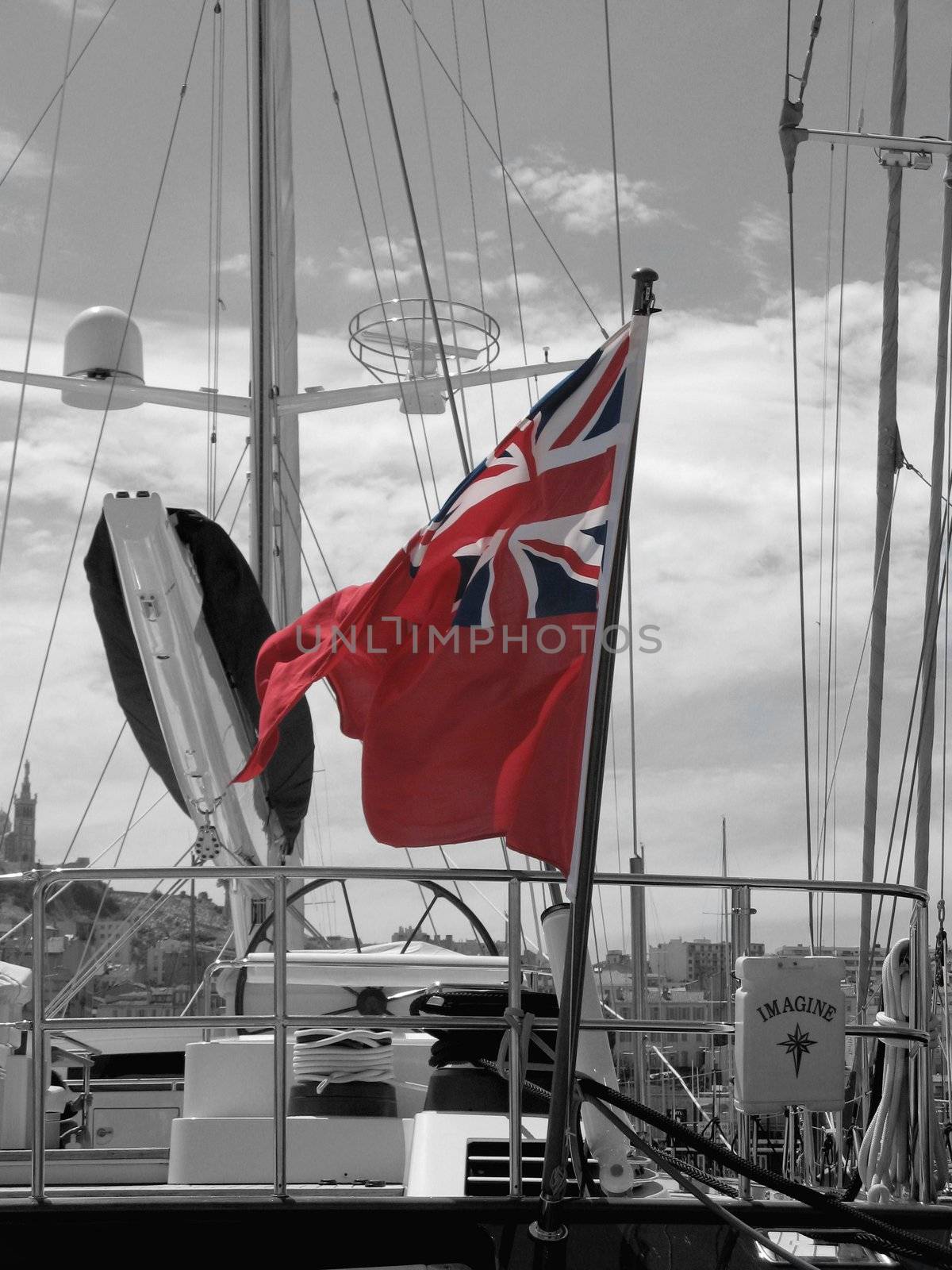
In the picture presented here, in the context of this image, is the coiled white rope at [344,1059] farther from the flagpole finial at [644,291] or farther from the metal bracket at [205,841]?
the flagpole finial at [644,291]

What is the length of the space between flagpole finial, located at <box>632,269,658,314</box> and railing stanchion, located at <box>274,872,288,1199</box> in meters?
2.16

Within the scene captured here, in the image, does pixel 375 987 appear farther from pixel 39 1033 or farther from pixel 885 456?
pixel 885 456

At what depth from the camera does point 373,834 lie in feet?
16.0

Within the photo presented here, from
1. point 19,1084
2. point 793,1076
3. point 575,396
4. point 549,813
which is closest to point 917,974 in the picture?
point 793,1076

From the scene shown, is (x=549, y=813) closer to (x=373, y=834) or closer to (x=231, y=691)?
(x=373, y=834)

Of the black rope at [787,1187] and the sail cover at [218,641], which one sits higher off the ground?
the sail cover at [218,641]

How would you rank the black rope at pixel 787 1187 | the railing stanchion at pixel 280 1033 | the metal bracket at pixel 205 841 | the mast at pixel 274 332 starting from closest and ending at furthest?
the black rope at pixel 787 1187 → the railing stanchion at pixel 280 1033 → the metal bracket at pixel 205 841 → the mast at pixel 274 332

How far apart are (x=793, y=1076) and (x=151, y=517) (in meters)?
4.34

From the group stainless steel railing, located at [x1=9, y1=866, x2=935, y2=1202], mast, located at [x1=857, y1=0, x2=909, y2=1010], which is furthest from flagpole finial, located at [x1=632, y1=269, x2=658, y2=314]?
mast, located at [x1=857, y1=0, x2=909, y2=1010]

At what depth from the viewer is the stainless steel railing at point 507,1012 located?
456 cm

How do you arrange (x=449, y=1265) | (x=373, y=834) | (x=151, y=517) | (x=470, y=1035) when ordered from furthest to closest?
(x=151, y=517) < (x=470, y=1035) < (x=373, y=834) < (x=449, y=1265)

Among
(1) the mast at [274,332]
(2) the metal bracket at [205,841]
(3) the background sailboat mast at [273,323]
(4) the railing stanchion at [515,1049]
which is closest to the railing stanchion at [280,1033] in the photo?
(4) the railing stanchion at [515,1049]

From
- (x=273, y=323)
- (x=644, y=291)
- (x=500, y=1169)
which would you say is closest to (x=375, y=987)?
(x=500, y=1169)

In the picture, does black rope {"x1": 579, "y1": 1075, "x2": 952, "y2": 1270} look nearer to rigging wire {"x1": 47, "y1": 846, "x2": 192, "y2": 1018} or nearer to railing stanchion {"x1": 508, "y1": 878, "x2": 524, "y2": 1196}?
railing stanchion {"x1": 508, "y1": 878, "x2": 524, "y2": 1196}
